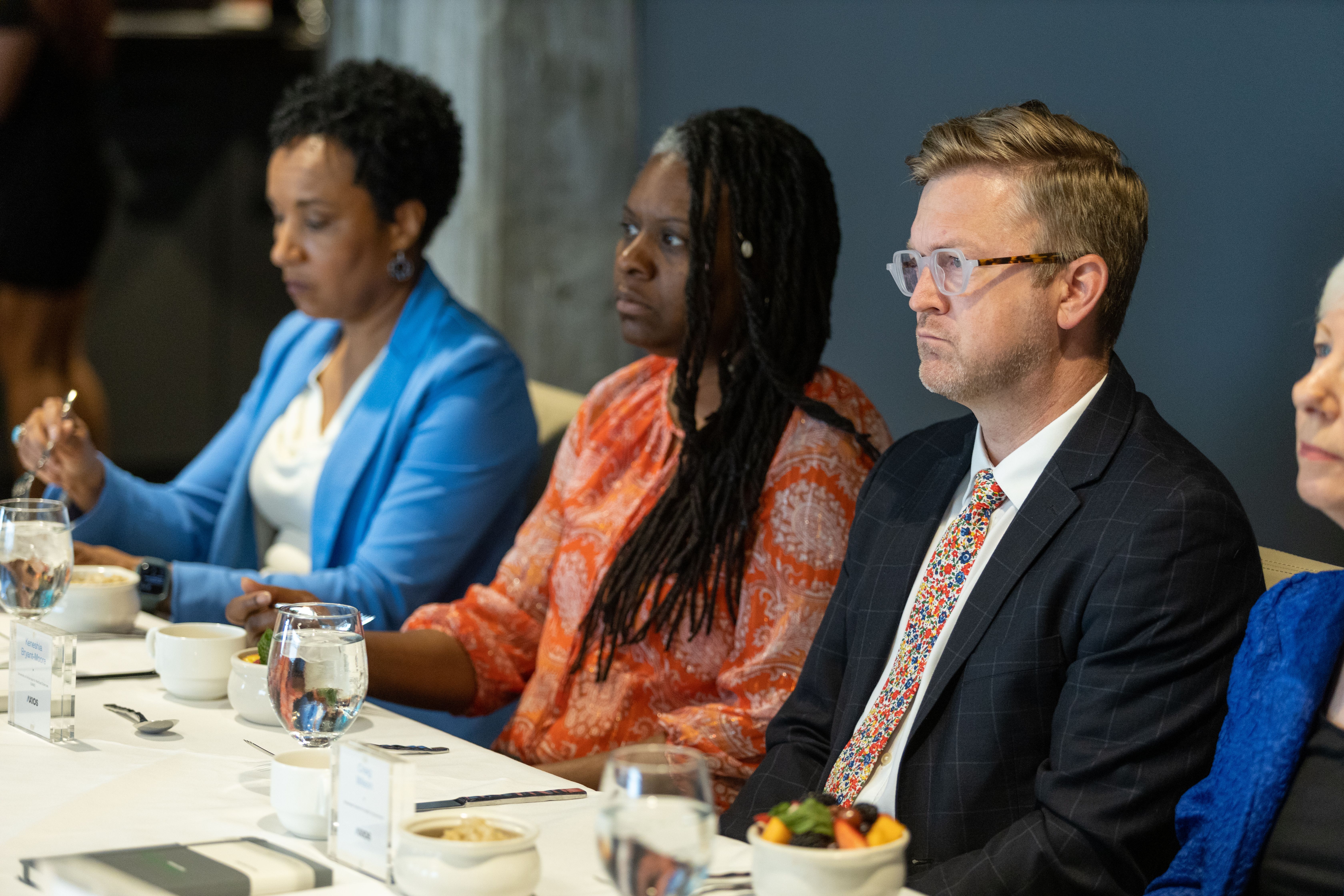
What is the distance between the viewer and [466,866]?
1.09 m

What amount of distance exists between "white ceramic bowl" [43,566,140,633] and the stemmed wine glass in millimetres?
218

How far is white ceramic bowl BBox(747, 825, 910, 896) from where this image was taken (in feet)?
3.34

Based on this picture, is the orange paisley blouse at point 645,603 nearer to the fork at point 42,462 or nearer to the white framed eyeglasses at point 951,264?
the white framed eyeglasses at point 951,264

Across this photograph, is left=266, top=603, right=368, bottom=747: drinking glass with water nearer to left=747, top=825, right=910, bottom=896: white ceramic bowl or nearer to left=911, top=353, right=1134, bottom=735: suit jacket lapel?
left=747, top=825, right=910, bottom=896: white ceramic bowl

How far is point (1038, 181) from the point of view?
165 cm

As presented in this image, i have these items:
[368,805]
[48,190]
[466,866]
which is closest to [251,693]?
[368,805]

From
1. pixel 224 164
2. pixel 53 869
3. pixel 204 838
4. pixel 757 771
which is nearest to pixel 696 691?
pixel 757 771

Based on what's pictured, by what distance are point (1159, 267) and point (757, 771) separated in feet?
3.66

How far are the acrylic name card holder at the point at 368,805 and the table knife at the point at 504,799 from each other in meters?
0.14

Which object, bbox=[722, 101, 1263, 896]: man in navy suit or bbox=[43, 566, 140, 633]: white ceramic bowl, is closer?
bbox=[722, 101, 1263, 896]: man in navy suit

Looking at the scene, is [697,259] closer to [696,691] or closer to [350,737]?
[696,691]

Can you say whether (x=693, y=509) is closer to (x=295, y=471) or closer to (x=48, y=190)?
(x=295, y=471)

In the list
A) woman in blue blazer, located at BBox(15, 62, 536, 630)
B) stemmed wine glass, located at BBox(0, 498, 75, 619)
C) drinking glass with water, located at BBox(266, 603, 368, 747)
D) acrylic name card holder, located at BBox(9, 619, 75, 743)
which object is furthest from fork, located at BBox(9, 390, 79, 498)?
drinking glass with water, located at BBox(266, 603, 368, 747)

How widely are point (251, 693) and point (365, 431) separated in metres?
1.15
